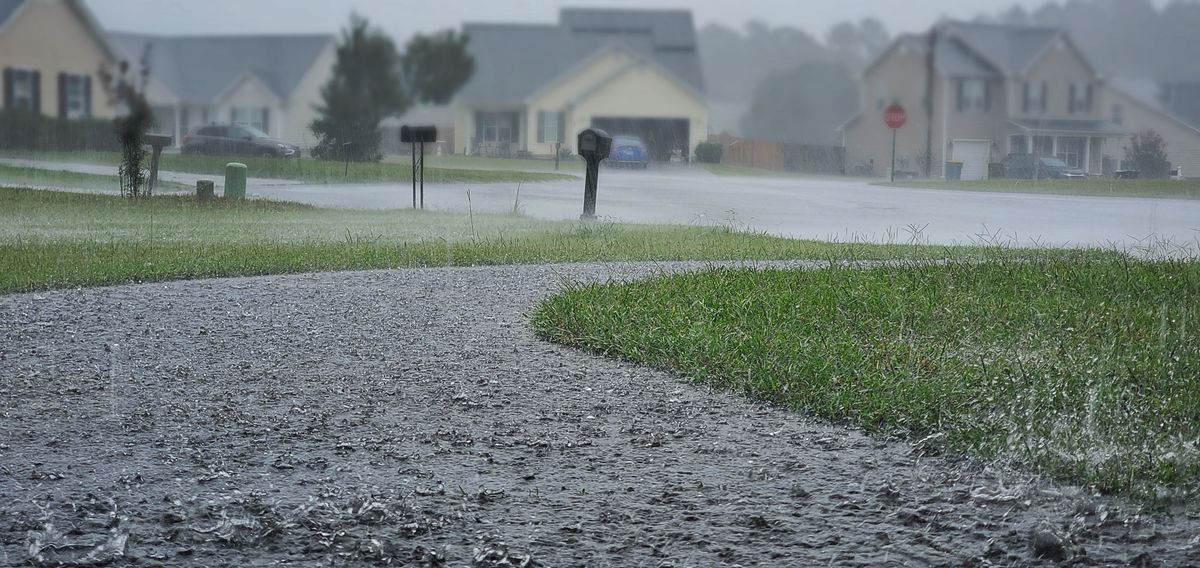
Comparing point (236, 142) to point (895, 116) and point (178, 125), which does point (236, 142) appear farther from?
point (895, 116)

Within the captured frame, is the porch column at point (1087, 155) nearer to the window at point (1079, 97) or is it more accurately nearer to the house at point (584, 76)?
the window at point (1079, 97)

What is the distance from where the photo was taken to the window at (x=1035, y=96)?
21.8ft

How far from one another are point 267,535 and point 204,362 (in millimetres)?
2421

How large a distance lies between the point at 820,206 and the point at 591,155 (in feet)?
5.51

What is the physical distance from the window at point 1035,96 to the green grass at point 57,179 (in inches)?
244

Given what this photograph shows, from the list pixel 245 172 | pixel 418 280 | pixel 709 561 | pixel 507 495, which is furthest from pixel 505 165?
pixel 709 561

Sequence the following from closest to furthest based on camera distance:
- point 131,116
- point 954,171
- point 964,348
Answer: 1. point 964,348
2. point 954,171
3. point 131,116

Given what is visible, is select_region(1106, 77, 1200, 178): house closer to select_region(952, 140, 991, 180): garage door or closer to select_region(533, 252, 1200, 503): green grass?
select_region(952, 140, 991, 180): garage door

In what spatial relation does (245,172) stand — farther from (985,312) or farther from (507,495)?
(507,495)

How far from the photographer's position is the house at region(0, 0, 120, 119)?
846 cm

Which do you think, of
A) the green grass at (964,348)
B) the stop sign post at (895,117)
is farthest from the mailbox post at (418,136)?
the stop sign post at (895,117)

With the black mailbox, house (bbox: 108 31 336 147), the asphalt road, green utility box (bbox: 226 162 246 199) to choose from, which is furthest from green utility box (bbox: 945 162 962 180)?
green utility box (bbox: 226 162 246 199)

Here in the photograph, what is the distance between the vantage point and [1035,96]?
6625mm

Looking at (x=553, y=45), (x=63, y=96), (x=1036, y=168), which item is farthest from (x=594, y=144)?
(x=63, y=96)
